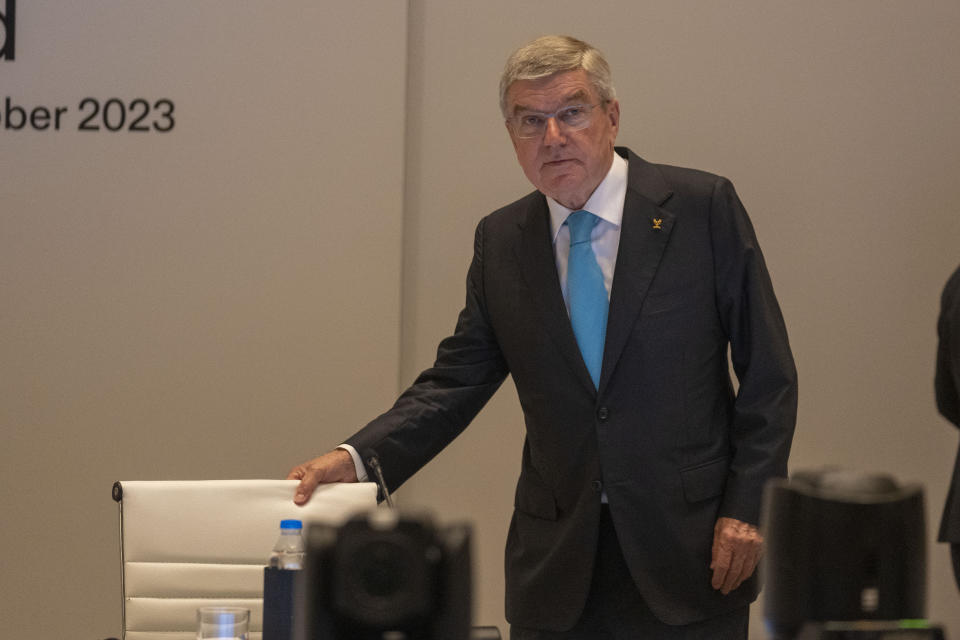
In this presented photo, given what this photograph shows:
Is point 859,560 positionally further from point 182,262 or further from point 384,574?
point 182,262

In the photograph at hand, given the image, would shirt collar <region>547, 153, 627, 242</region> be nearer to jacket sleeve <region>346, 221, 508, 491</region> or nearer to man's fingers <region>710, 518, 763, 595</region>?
jacket sleeve <region>346, 221, 508, 491</region>

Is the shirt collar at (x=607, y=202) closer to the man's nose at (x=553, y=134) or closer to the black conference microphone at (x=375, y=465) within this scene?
the man's nose at (x=553, y=134)

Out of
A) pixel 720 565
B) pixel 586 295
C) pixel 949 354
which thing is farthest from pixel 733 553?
pixel 949 354

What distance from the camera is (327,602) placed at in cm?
130

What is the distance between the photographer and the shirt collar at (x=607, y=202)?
271cm

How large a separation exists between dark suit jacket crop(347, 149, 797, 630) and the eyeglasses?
0.18 metres

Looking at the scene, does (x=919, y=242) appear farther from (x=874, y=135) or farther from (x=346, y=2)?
(x=346, y=2)

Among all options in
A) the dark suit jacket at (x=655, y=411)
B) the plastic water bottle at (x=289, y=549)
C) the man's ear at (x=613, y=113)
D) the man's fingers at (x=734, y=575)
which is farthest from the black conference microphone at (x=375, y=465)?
the man's ear at (x=613, y=113)

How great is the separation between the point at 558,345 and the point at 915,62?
190 cm

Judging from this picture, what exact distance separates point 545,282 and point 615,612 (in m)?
0.76

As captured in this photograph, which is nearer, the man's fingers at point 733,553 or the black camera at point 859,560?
the black camera at point 859,560

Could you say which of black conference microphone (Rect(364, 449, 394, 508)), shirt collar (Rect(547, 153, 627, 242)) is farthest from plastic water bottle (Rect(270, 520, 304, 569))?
shirt collar (Rect(547, 153, 627, 242))

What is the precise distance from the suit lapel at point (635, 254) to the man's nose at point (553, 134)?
21 centimetres

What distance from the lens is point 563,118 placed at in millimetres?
2666
